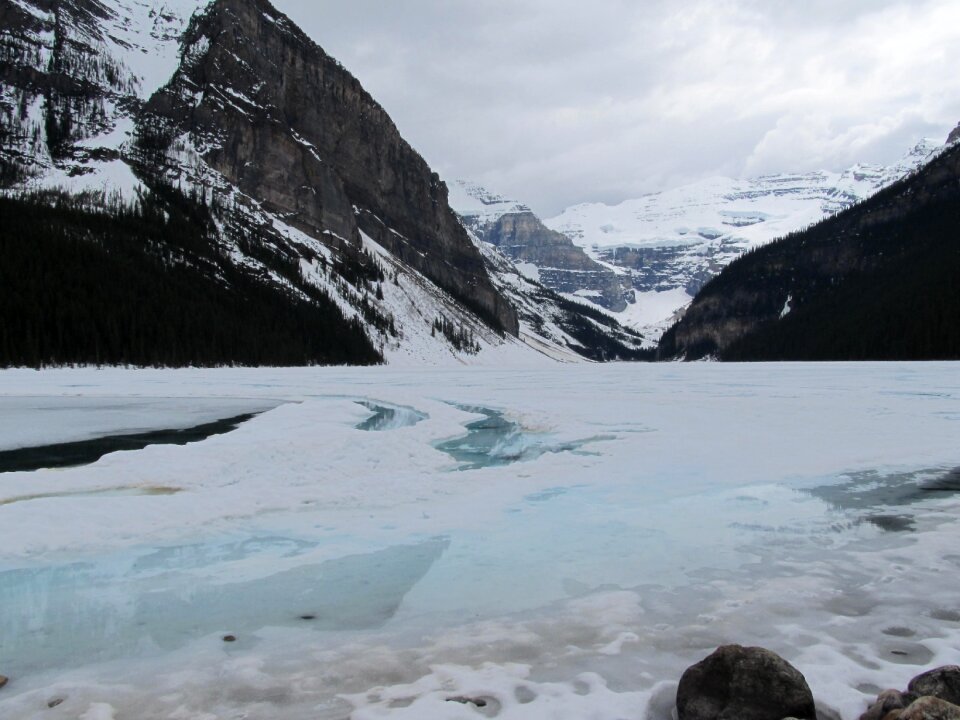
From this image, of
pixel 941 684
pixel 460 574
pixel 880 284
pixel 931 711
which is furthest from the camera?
pixel 880 284

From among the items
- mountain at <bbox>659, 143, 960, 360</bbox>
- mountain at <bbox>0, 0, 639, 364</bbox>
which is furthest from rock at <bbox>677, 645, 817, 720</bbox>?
mountain at <bbox>659, 143, 960, 360</bbox>

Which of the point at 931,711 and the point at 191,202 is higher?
the point at 191,202

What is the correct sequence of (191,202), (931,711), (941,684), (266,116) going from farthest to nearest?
(266,116) → (191,202) → (941,684) → (931,711)

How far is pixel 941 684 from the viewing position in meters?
4.15

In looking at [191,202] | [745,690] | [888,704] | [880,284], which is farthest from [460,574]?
[880,284]

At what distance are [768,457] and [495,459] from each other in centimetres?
616

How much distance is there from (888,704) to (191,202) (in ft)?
478

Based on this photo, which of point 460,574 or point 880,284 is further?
point 880,284

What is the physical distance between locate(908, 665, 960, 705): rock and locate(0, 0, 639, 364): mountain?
8270 cm

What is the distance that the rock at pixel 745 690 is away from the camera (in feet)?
13.5

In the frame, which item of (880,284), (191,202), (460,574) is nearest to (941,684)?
(460,574)

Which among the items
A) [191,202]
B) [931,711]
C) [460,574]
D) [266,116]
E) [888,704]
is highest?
[266,116]

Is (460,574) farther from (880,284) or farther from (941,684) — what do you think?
(880,284)

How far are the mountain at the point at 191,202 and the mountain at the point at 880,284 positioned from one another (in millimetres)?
77081
